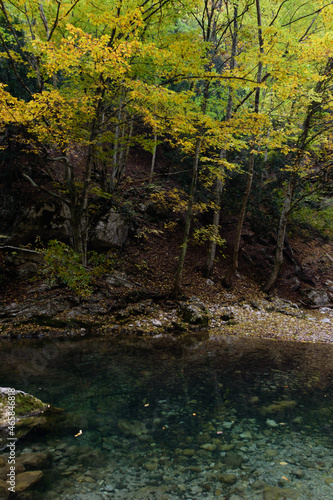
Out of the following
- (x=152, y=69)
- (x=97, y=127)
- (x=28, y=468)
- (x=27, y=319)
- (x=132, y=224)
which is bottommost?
(x=27, y=319)

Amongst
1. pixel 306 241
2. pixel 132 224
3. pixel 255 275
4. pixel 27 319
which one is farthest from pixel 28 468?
pixel 306 241

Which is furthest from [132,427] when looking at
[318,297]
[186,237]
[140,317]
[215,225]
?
[318,297]

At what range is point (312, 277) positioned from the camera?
15070mm

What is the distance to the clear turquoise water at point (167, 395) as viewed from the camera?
12.0 feet

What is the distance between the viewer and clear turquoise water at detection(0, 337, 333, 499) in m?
3.66

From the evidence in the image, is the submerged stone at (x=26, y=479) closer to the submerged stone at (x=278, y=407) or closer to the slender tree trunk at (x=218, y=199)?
the submerged stone at (x=278, y=407)

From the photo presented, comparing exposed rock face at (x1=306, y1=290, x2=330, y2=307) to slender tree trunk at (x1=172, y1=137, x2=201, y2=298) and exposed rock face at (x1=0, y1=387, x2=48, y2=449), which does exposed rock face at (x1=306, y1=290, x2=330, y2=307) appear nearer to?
slender tree trunk at (x1=172, y1=137, x2=201, y2=298)

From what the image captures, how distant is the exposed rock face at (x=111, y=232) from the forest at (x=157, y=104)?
32 cm

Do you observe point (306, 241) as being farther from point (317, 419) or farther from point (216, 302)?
point (317, 419)

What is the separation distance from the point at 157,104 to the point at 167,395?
7.54 m

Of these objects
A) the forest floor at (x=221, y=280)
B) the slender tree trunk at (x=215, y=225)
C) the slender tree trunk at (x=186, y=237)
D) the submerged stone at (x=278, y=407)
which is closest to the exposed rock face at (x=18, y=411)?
the submerged stone at (x=278, y=407)

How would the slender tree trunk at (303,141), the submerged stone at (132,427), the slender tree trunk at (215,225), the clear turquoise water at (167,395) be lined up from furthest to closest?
1. the slender tree trunk at (215,225)
2. the slender tree trunk at (303,141)
3. the submerged stone at (132,427)
4. the clear turquoise water at (167,395)

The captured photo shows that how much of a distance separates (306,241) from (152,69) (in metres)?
13.3

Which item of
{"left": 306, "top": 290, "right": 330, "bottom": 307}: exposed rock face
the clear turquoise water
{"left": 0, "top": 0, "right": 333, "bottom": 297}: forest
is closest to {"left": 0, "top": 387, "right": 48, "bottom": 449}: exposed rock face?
the clear turquoise water
